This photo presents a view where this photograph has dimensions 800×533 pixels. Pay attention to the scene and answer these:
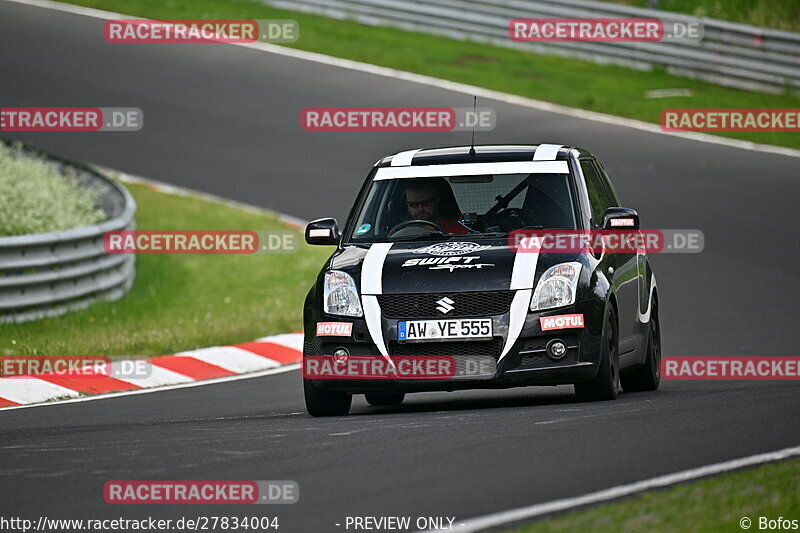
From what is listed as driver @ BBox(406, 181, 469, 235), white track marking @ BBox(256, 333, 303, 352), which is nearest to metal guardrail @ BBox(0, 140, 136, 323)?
white track marking @ BBox(256, 333, 303, 352)

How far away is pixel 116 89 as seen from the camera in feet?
84.1

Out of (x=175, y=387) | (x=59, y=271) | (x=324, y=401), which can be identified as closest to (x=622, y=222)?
(x=324, y=401)

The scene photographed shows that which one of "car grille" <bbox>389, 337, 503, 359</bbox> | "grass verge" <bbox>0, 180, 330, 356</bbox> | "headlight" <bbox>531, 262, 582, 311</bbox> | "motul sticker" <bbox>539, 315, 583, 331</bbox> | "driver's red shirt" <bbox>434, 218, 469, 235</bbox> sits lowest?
"grass verge" <bbox>0, 180, 330, 356</bbox>

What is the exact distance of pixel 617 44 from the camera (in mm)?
27625

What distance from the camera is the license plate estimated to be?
9.00 meters

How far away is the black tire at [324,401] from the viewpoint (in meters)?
9.53

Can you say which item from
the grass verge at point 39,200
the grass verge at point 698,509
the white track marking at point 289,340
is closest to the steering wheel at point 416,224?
the grass verge at point 698,509

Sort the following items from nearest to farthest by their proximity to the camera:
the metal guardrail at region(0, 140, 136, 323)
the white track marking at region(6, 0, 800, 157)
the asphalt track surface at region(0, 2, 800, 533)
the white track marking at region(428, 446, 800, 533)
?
the white track marking at region(428, 446, 800, 533), the asphalt track surface at region(0, 2, 800, 533), the metal guardrail at region(0, 140, 136, 323), the white track marking at region(6, 0, 800, 157)

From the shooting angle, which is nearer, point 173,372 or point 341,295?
point 341,295

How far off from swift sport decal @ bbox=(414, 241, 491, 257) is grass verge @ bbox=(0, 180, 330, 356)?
5098mm

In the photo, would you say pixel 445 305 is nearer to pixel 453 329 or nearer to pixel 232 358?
pixel 453 329

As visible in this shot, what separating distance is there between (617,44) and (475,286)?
19297mm

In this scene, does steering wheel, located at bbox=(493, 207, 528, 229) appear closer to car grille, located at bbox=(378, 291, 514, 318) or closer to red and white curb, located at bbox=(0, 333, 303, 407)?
car grille, located at bbox=(378, 291, 514, 318)

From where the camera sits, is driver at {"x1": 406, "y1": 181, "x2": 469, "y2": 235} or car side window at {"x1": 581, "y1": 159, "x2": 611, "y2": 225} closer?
driver at {"x1": 406, "y1": 181, "x2": 469, "y2": 235}
